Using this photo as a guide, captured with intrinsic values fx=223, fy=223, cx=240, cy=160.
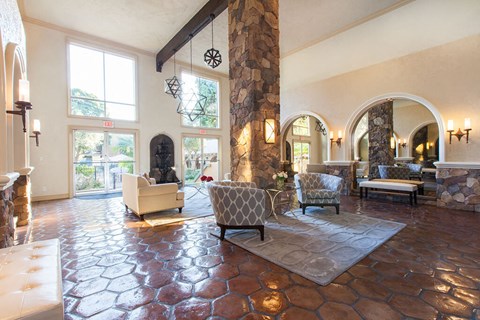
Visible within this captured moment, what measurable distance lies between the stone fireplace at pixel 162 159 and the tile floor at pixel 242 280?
498cm

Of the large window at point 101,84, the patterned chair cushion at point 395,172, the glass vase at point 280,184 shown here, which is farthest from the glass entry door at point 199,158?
the patterned chair cushion at point 395,172

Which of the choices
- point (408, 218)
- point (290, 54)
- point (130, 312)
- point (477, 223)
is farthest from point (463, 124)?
point (130, 312)

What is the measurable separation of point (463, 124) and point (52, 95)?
1084 cm

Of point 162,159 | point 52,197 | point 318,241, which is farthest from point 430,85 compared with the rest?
point 52,197

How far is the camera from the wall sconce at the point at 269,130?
14.9 feet

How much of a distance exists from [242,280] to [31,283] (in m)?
1.67

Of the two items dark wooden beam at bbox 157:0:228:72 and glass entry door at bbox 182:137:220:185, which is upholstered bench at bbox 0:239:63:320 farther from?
glass entry door at bbox 182:137:220:185

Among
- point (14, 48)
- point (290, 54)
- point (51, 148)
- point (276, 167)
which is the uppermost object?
point (290, 54)

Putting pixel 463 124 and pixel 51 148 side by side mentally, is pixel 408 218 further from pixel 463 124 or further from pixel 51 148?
pixel 51 148

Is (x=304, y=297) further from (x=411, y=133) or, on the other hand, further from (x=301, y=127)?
(x=301, y=127)

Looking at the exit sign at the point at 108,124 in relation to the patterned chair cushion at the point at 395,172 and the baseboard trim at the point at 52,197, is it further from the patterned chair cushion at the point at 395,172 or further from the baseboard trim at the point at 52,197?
the patterned chair cushion at the point at 395,172

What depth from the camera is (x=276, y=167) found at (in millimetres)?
4805

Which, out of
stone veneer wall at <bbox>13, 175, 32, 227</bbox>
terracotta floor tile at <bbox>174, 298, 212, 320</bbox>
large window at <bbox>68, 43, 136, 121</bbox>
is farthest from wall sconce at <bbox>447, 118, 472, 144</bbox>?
large window at <bbox>68, 43, 136, 121</bbox>

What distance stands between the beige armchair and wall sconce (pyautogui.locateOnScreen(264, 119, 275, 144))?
2.26 m
